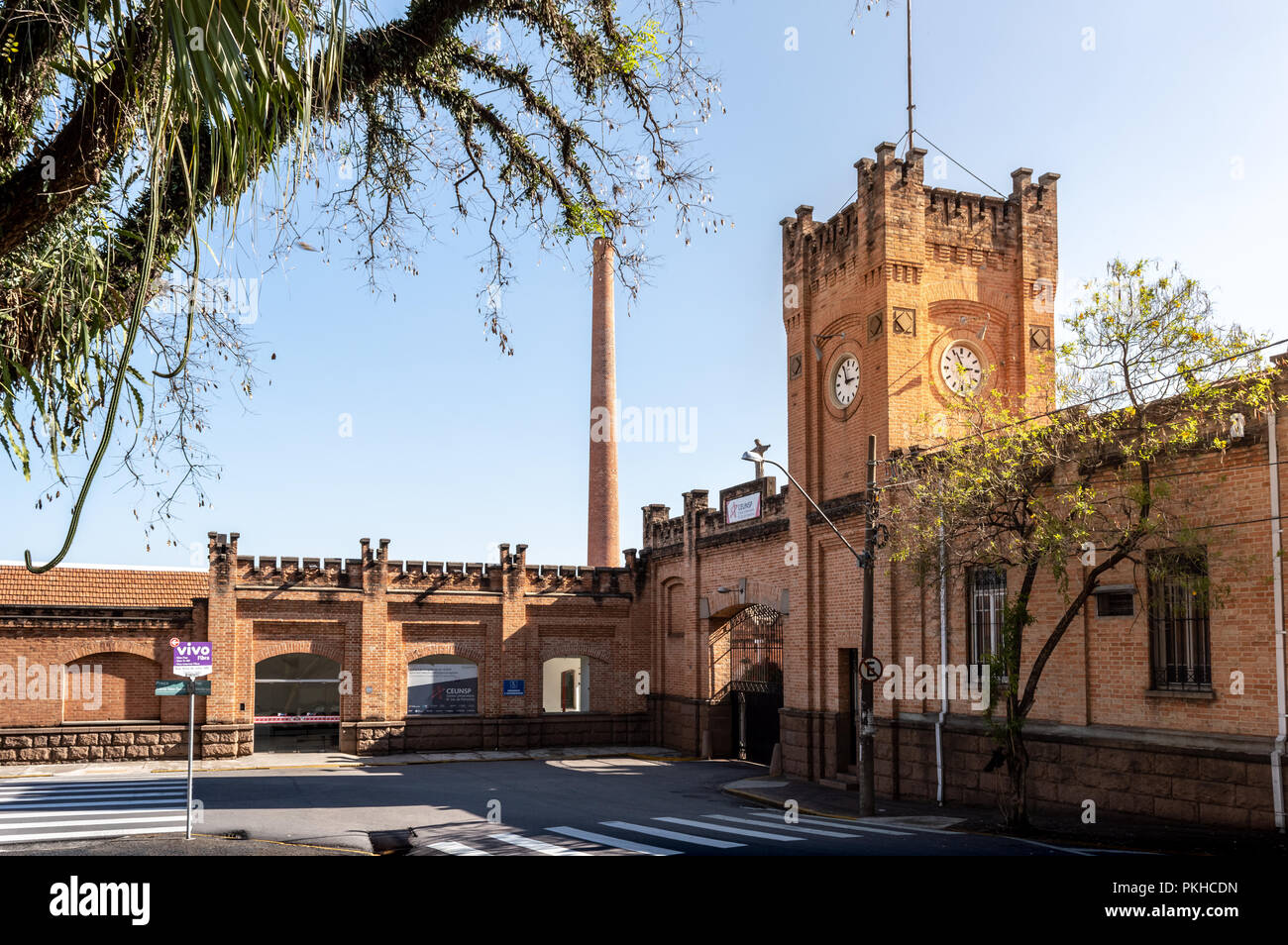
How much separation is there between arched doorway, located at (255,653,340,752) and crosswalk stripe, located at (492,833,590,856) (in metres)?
18.9

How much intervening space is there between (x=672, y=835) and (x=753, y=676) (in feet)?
53.3

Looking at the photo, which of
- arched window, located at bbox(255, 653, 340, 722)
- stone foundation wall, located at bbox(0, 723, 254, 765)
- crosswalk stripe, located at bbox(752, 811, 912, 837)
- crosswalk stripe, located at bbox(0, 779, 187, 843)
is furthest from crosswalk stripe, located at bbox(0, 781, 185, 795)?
crosswalk stripe, located at bbox(752, 811, 912, 837)

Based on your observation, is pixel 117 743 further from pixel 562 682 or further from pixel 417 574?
pixel 562 682

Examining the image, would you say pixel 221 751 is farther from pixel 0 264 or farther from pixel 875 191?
pixel 0 264

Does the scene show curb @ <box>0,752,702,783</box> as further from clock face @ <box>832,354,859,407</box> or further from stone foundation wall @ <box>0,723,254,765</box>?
clock face @ <box>832,354,859,407</box>

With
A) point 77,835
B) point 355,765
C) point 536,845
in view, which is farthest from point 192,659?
point 355,765

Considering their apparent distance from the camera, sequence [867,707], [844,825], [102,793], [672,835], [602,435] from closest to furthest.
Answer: [672,835]
[844,825]
[867,707]
[102,793]
[602,435]

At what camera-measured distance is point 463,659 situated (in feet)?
118

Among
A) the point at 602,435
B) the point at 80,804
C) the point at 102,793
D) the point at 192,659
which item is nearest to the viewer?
the point at 192,659

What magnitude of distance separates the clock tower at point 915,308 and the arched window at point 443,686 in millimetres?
15321

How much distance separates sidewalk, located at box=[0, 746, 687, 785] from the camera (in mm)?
28656

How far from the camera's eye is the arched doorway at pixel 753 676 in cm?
3128

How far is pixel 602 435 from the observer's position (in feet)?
139

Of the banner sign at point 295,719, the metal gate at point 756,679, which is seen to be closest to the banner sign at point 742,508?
the metal gate at point 756,679
